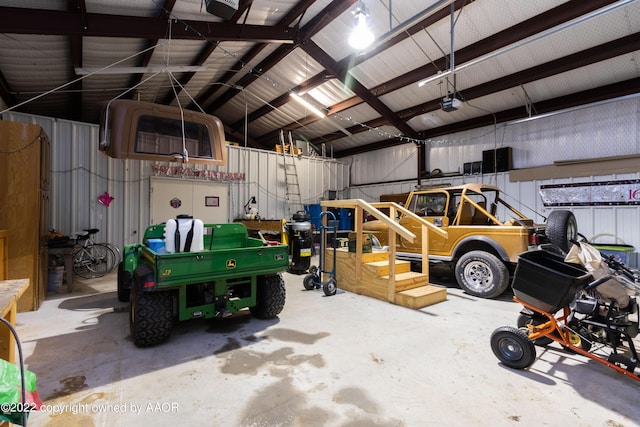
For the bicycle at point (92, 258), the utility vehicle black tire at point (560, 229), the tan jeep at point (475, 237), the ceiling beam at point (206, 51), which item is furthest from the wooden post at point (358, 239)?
the bicycle at point (92, 258)

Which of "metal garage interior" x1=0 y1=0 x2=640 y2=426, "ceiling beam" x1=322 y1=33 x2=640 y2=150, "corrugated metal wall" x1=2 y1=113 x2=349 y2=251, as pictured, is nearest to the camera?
"metal garage interior" x1=0 y1=0 x2=640 y2=426

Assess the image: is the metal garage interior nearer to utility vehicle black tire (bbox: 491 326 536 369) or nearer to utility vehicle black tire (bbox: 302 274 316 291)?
utility vehicle black tire (bbox: 491 326 536 369)

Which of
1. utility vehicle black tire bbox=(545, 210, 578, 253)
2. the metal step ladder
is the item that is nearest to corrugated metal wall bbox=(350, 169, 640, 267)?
utility vehicle black tire bbox=(545, 210, 578, 253)

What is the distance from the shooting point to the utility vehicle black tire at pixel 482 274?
4891mm

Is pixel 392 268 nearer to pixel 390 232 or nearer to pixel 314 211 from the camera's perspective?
pixel 390 232

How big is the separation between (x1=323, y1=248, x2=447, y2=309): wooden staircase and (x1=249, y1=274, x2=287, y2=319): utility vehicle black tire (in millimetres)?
1681

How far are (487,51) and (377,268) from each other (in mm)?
5074

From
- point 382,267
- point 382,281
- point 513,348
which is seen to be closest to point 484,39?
point 382,267

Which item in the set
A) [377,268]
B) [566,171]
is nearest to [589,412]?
[377,268]

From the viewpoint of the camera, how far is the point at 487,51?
6172 millimetres

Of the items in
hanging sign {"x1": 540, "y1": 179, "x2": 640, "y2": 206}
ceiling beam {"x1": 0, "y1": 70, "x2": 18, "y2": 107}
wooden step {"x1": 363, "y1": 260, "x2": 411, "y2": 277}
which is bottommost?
wooden step {"x1": 363, "y1": 260, "x2": 411, "y2": 277}

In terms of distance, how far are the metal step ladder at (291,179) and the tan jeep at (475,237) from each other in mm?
4939

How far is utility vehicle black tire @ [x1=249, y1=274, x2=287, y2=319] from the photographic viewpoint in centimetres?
384

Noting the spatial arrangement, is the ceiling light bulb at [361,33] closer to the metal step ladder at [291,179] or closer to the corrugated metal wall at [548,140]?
the corrugated metal wall at [548,140]
